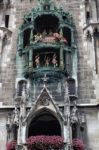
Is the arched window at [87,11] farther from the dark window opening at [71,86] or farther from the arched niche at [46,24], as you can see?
the dark window opening at [71,86]

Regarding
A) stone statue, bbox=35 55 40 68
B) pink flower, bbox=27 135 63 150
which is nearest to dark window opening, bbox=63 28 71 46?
stone statue, bbox=35 55 40 68

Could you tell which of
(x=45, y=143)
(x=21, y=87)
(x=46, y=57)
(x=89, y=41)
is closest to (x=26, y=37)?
(x=46, y=57)

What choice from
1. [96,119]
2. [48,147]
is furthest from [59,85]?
[48,147]

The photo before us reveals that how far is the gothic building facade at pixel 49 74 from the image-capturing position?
15.7 metres

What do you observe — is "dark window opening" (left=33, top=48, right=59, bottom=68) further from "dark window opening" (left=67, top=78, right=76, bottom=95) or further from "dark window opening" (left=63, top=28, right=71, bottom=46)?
"dark window opening" (left=63, top=28, right=71, bottom=46)

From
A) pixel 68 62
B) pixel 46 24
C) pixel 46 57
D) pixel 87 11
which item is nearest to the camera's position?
pixel 68 62

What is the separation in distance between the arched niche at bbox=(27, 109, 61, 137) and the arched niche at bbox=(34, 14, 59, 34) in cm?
478

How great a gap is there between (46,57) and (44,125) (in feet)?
11.0

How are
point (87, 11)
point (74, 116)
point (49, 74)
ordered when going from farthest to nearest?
point (87, 11) < point (49, 74) < point (74, 116)

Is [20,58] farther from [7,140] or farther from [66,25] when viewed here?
[7,140]

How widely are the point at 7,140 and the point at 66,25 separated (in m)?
→ 6.58

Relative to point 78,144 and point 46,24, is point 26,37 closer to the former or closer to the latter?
point 46,24

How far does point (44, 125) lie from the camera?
16.8 metres

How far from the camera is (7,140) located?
15.8 meters
